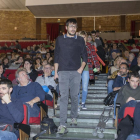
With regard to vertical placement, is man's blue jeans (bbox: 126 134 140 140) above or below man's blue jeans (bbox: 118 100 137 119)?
below

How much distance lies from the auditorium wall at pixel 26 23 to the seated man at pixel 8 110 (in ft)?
62.2

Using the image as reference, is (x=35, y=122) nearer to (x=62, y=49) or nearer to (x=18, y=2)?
(x=62, y=49)

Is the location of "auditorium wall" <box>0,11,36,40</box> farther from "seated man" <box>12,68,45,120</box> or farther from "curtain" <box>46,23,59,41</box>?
"seated man" <box>12,68,45,120</box>

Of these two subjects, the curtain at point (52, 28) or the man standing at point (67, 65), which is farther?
the curtain at point (52, 28)

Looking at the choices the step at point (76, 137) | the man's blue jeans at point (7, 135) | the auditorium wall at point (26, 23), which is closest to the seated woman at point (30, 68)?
the step at point (76, 137)

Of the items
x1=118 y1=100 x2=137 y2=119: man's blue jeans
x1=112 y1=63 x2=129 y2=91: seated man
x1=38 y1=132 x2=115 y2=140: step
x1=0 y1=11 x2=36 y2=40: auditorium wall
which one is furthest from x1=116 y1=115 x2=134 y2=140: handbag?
x1=0 y1=11 x2=36 y2=40: auditorium wall

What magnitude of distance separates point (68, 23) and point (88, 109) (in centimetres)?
190

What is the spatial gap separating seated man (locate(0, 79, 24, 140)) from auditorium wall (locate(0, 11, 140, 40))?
747 inches

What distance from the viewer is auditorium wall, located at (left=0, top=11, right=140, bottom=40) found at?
71.4 feet

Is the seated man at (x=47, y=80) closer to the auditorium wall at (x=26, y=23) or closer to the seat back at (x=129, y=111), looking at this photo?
the seat back at (x=129, y=111)

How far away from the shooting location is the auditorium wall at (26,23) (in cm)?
2177

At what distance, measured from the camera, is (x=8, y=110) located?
3.20m

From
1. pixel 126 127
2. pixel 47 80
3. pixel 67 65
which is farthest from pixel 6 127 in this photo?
pixel 47 80

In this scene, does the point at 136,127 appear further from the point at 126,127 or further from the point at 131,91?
the point at 131,91
